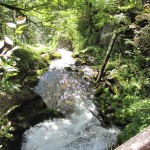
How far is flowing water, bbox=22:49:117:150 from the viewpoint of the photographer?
6367mm

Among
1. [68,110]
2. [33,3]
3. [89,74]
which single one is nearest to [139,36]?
[89,74]

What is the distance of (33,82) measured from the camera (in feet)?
35.9

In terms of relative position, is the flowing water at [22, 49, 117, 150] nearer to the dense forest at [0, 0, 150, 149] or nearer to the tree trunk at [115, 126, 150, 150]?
the dense forest at [0, 0, 150, 149]

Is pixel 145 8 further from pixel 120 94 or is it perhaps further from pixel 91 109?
pixel 91 109

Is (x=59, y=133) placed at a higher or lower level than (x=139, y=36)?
lower

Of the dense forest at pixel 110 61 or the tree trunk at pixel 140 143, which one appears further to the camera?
the dense forest at pixel 110 61

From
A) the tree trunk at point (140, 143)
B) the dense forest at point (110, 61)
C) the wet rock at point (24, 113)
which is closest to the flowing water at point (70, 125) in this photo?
the wet rock at point (24, 113)

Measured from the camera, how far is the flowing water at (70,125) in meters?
6.37

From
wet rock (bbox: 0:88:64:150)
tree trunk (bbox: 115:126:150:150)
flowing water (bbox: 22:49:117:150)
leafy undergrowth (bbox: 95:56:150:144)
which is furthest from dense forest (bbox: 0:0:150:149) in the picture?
tree trunk (bbox: 115:126:150:150)

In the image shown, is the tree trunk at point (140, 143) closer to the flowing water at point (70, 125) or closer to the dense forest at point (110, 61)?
the dense forest at point (110, 61)

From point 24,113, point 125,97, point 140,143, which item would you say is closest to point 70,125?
point 24,113

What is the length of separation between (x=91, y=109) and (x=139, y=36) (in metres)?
3.62

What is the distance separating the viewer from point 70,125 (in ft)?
24.2

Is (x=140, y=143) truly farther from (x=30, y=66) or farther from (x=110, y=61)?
(x=30, y=66)
